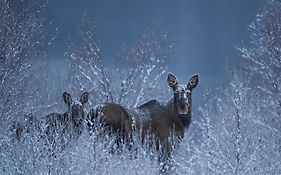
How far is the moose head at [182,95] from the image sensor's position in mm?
11586

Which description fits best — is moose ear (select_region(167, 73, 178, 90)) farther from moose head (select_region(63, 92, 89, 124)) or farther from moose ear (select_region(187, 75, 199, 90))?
moose head (select_region(63, 92, 89, 124))

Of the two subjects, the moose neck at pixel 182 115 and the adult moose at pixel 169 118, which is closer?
the adult moose at pixel 169 118

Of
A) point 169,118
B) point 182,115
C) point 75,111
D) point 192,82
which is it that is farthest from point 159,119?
point 75,111

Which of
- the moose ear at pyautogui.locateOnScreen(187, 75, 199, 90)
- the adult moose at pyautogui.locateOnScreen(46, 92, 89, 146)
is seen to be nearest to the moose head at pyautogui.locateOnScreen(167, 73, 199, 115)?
the moose ear at pyautogui.locateOnScreen(187, 75, 199, 90)

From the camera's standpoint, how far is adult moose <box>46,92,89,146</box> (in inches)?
392

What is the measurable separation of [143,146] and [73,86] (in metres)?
10.4

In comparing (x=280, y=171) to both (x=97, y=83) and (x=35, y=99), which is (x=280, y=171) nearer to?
(x=35, y=99)

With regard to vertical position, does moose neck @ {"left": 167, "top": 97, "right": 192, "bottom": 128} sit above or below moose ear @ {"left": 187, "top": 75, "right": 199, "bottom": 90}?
below

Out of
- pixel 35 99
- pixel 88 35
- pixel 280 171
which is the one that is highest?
pixel 88 35

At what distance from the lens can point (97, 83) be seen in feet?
67.2

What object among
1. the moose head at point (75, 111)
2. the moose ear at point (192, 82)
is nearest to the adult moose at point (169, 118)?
the moose ear at point (192, 82)

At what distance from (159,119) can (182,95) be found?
847 millimetres

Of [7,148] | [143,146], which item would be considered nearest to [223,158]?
[143,146]

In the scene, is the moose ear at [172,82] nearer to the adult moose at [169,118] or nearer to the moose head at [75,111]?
the adult moose at [169,118]
